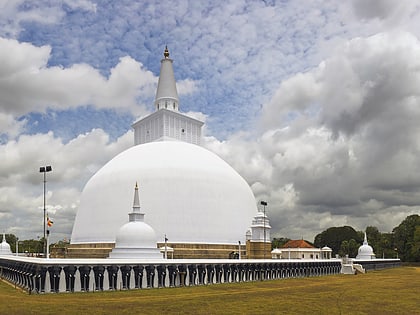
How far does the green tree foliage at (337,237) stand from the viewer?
415 feet

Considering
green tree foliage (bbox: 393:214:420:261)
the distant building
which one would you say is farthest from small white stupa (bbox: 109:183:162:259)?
green tree foliage (bbox: 393:214:420:261)

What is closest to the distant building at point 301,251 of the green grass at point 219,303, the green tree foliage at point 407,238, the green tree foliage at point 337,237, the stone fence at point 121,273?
the stone fence at point 121,273

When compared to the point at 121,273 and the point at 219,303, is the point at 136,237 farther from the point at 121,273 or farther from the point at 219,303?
the point at 219,303

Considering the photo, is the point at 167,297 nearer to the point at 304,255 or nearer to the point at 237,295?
the point at 237,295

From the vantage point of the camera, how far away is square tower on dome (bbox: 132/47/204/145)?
251 ft

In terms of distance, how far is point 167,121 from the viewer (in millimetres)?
76750

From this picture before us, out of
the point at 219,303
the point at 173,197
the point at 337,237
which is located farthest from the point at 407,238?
the point at 219,303

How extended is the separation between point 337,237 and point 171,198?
7838 cm

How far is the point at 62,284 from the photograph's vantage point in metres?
39.2

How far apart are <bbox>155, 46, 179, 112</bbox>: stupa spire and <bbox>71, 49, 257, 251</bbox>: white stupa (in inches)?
386

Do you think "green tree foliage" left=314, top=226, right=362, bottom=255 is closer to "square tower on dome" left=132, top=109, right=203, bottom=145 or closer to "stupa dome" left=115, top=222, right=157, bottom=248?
"square tower on dome" left=132, top=109, right=203, bottom=145

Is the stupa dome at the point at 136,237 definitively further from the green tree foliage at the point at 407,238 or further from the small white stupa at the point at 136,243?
the green tree foliage at the point at 407,238

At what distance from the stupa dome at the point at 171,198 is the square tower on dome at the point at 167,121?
816 cm

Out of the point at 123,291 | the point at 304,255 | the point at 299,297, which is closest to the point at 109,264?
the point at 123,291
